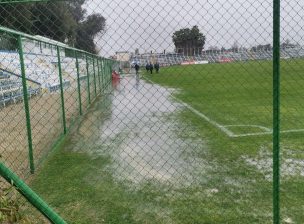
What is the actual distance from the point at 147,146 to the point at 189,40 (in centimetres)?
409

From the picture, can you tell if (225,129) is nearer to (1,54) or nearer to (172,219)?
(172,219)

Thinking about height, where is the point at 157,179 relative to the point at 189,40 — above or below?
below

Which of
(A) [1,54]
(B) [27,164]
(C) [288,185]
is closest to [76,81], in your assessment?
(A) [1,54]

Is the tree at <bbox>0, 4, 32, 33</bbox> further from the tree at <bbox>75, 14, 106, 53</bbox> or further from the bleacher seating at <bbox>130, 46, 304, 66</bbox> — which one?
the bleacher seating at <bbox>130, 46, 304, 66</bbox>

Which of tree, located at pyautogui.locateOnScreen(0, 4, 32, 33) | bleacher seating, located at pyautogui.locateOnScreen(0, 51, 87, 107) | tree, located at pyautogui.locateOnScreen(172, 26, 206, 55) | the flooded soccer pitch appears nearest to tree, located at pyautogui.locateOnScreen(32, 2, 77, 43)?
tree, located at pyautogui.locateOnScreen(0, 4, 32, 33)

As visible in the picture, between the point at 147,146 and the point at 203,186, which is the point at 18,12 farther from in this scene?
the point at 203,186

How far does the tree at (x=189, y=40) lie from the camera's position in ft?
14.6

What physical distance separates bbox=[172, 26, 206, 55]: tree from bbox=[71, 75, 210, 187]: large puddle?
2.01m

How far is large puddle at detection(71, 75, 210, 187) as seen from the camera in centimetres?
641

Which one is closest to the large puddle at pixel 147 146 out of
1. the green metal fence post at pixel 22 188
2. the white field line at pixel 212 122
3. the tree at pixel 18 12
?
the white field line at pixel 212 122

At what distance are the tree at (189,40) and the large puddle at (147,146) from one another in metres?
2.01

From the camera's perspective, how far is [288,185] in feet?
18.3

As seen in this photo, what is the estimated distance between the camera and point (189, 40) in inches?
180

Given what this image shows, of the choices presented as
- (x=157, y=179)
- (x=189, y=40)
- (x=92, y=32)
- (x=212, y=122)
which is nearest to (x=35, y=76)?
(x=92, y=32)
